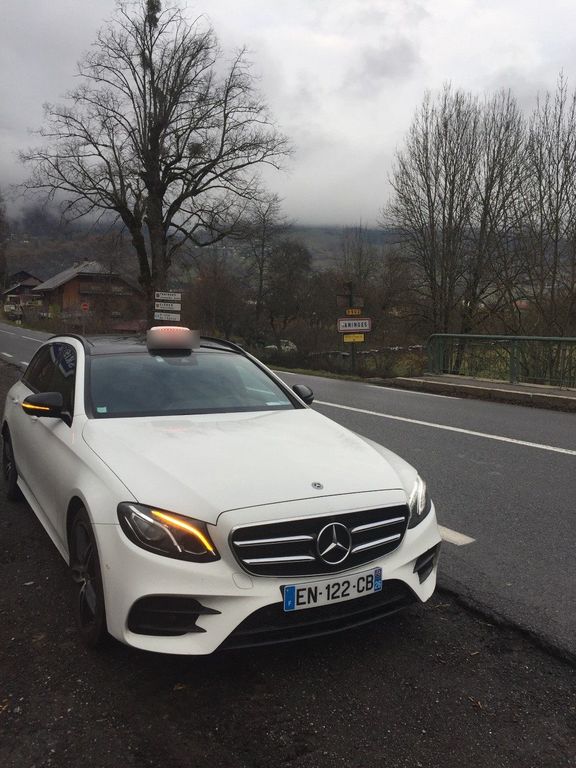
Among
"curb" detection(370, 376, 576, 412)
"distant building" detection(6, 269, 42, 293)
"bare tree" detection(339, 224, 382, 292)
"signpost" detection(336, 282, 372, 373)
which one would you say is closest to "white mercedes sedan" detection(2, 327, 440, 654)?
"curb" detection(370, 376, 576, 412)

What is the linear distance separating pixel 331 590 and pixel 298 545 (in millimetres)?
246

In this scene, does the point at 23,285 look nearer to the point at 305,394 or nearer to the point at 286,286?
the point at 286,286

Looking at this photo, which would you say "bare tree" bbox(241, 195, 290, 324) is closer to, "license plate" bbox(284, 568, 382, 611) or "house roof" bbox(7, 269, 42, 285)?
"license plate" bbox(284, 568, 382, 611)

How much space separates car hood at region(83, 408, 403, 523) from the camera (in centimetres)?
263

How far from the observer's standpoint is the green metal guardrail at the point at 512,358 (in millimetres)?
12977

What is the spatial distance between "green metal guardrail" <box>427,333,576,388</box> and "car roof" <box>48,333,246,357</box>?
9583 millimetres

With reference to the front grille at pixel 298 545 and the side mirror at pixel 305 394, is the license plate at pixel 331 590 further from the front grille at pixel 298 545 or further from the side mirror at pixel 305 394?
the side mirror at pixel 305 394

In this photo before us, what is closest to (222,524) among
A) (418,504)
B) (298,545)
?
(298,545)

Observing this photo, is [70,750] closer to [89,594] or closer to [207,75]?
[89,594]

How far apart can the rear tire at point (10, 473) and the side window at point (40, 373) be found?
1.85 feet

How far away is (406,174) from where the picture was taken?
28.1m

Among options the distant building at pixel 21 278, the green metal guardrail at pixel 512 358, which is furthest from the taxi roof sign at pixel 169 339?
the distant building at pixel 21 278

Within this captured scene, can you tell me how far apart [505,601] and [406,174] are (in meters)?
27.4

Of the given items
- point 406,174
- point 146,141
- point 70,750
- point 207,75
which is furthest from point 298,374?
point 207,75
